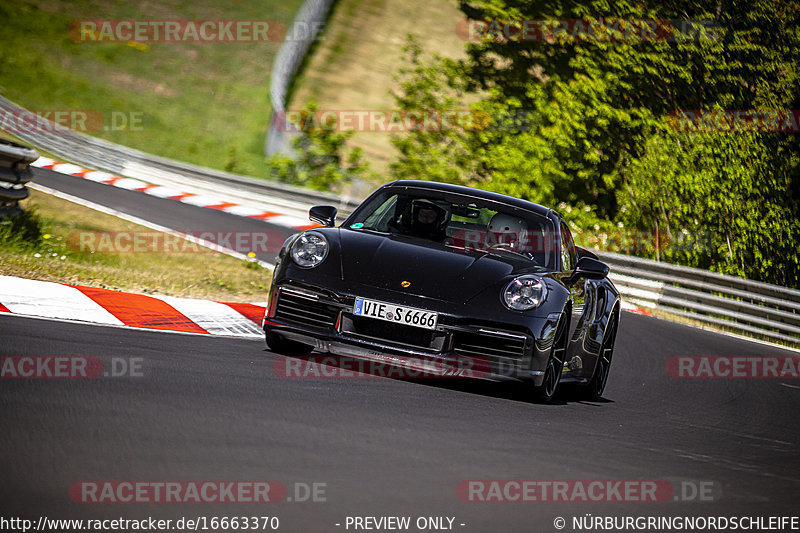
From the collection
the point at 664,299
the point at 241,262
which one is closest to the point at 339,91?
the point at 664,299

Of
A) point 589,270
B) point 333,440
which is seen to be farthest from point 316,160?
point 333,440

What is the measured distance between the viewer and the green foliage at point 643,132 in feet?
67.8

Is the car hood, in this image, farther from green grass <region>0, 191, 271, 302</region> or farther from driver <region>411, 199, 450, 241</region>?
green grass <region>0, 191, 271, 302</region>

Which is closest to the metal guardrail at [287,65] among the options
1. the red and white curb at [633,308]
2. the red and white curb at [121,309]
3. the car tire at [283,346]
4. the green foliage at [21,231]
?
the red and white curb at [633,308]

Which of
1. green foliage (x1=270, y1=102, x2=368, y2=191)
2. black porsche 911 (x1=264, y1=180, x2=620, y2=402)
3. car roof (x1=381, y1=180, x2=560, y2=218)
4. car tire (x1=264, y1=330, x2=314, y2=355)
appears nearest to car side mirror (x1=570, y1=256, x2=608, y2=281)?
black porsche 911 (x1=264, y1=180, x2=620, y2=402)

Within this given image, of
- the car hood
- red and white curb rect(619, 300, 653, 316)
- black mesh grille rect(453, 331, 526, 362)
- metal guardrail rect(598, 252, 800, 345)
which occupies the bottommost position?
red and white curb rect(619, 300, 653, 316)

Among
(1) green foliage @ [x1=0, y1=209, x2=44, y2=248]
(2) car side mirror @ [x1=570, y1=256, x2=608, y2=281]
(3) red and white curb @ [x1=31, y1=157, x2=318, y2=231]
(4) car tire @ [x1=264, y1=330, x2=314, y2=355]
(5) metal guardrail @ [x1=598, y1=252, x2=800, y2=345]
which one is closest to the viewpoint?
(4) car tire @ [x1=264, y1=330, x2=314, y2=355]

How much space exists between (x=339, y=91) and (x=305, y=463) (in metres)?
40.5

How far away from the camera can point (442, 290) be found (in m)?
6.36

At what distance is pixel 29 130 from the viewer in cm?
2745

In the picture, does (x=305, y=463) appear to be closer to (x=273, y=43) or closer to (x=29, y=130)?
(x=29, y=130)

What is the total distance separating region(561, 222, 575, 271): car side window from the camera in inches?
295

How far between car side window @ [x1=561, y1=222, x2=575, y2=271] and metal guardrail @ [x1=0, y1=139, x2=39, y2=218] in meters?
5.36

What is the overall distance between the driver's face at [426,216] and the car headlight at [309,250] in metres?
0.90
